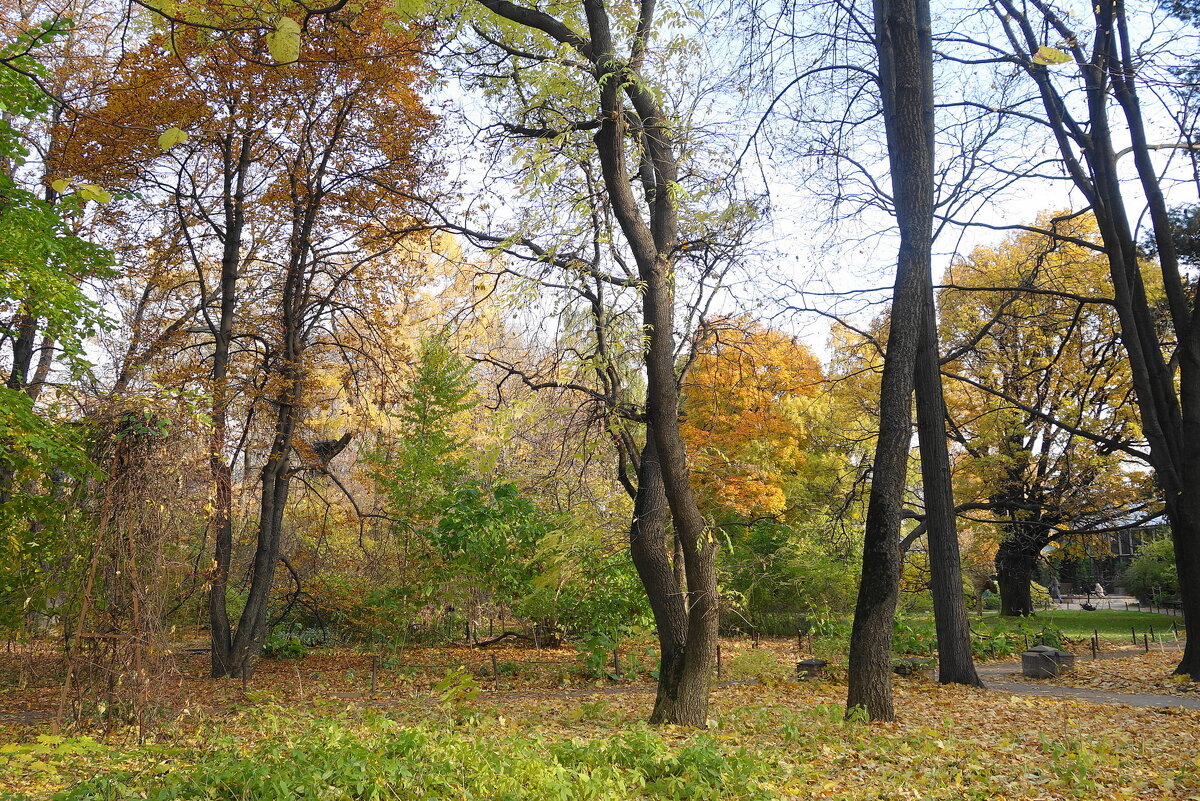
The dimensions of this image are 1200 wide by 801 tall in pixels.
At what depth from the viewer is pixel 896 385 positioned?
7.39 m

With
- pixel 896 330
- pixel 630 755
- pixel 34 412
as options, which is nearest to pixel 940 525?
pixel 896 330

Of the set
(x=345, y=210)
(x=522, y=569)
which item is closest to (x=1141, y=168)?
(x=522, y=569)

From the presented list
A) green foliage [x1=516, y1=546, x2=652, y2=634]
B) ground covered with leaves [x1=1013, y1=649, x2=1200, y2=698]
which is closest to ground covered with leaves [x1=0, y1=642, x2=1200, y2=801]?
ground covered with leaves [x1=1013, y1=649, x2=1200, y2=698]

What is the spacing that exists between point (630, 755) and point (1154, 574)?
28.2 metres

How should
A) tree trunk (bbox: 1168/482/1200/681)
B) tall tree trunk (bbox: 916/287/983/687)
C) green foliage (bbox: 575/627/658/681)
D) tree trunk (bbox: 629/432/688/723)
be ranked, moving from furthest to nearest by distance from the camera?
1. green foliage (bbox: 575/627/658/681)
2. tree trunk (bbox: 1168/482/1200/681)
3. tall tree trunk (bbox: 916/287/983/687)
4. tree trunk (bbox: 629/432/688/723)

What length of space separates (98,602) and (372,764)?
5.01 meters

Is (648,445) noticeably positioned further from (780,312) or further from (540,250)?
(780,312)

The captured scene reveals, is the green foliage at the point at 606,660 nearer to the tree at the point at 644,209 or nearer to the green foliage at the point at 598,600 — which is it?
the green foliage at the point at 598,600

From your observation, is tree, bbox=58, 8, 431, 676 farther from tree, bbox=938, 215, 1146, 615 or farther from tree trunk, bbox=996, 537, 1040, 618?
tree trunk, bbox=996, 537, 1040, 618

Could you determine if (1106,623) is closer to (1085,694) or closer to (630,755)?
(1085,694)

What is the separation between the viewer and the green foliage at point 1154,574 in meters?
22.1

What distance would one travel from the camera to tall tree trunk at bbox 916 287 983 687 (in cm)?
959

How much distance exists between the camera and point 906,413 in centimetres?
736

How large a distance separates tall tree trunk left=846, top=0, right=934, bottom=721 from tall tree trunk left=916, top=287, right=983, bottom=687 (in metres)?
1.89
